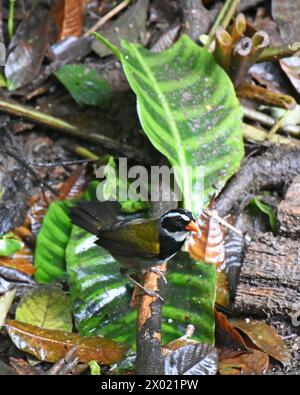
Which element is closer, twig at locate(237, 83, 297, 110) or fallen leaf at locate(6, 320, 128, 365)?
fallen leaf at locate(6, 320, 128, 365)

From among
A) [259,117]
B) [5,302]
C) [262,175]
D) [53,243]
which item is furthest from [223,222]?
[5,302]

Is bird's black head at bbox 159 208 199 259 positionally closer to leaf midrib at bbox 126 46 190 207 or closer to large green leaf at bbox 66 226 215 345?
large green leaf at bbox 66 226 215 345

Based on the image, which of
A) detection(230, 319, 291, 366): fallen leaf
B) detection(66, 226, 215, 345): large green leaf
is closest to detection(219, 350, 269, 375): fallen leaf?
detection(230, 319, 291, 366): fallen leaf

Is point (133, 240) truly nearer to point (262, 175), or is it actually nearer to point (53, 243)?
point (53, 243)

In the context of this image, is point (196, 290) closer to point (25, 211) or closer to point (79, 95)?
point (25, 211)

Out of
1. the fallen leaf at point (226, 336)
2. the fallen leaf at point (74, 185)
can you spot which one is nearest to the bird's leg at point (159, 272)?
the fallen leaf at point (226, 336)

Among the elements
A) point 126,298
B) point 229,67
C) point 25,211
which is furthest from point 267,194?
point 25,211
